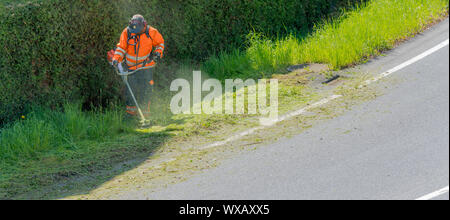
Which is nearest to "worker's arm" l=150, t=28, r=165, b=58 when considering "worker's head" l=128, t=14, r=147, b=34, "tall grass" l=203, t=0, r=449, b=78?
"worker's head" l=128, t=14, r=147, b=34

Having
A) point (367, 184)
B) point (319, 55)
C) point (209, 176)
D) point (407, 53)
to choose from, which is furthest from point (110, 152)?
point (407, 53)

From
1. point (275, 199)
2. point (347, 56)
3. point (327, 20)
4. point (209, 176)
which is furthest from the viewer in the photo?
point (327, 20)

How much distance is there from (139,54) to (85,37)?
2.78 feet

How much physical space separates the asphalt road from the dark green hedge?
3.00m

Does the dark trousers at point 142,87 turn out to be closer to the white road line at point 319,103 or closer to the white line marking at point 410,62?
the white road line at point 319,103

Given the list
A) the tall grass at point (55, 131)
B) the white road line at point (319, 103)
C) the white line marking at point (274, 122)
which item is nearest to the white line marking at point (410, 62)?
the white road line at point (319, 103)

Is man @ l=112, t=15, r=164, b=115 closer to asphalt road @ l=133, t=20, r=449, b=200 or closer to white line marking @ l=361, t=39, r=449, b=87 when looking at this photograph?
asphalt road @ l=133, t=20, r=449, b=200

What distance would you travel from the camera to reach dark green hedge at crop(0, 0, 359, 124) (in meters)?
8.26

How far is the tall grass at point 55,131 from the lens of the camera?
302 inches

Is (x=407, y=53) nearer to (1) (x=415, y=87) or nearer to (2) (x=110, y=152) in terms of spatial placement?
(1) (x=415, y=87)

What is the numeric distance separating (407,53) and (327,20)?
2.34 m

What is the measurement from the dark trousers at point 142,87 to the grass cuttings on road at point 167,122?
30cm

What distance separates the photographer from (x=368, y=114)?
26.3 feet

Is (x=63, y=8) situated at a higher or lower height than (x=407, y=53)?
higher
